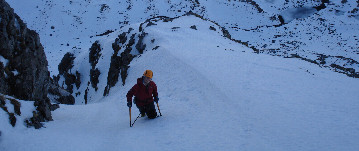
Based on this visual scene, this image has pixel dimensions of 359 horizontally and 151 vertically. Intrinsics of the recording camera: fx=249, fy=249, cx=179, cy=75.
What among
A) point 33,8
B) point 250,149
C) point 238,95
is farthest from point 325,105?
point 33,8

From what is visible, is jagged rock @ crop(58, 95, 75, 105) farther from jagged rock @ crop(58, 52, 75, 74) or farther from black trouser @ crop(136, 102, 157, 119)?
black trouser @ crop(136, 102, 157, 119)

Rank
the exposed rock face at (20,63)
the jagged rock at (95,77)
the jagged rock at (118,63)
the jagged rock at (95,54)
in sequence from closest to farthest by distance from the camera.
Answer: the exposed rock face at (20,63)
the jagged rock at (118,63)
the jagged rock at (95,77)
the jagged rock at (95,54)

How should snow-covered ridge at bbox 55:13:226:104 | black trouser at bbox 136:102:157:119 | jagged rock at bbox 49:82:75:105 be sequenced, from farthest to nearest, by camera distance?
1. snow-covered ridge at bbox 55:13:226:104
2. jagged rock at bbox 49:82:75:105
3. black trouser at bbox 136:102:157:119

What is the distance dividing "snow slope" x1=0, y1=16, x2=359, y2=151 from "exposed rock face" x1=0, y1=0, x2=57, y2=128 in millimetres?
1253

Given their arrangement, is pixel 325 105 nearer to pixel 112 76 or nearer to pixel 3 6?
pixel 3 6

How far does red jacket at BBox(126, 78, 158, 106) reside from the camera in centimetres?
897

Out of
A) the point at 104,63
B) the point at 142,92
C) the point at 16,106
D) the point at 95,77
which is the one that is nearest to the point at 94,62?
the point at 104,63

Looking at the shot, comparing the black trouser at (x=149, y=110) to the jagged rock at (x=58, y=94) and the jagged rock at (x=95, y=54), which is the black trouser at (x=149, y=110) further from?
the jagged rock at (x=95, y=54)

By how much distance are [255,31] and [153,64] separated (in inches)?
1227

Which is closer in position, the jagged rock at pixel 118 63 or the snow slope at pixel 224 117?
the snow slope at pixel 224 117

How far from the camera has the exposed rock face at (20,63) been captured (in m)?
9.40

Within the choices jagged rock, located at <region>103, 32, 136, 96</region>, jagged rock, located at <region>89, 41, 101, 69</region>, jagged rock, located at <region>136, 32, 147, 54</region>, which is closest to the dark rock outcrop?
jagged rock, located at <region>89, 41, 101, 69</region>

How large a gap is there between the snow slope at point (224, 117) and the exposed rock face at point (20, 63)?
1.25 meters

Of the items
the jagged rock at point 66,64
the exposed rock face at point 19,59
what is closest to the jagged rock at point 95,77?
the jagged rock at point 66,64
